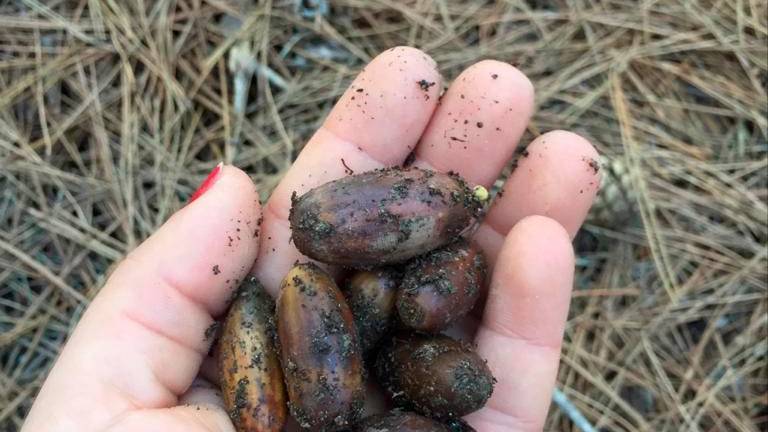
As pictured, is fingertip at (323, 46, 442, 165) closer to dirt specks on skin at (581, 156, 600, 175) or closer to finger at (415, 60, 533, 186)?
finger at (415, 60, 533, 186)

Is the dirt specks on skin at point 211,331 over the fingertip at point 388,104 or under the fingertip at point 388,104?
under

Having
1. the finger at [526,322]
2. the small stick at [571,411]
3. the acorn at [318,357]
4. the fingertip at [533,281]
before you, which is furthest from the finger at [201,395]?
the small stick at [571,411]

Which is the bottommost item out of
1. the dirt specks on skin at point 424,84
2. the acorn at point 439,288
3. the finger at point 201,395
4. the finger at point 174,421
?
the finger at point 201,395

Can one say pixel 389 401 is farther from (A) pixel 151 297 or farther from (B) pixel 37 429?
(B) pixel 37 429

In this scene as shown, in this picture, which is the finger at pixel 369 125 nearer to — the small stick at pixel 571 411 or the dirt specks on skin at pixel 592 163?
the dirt specks on skin at pixel 592 163

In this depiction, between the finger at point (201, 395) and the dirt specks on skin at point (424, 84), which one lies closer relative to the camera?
the finger at point (201, 395)

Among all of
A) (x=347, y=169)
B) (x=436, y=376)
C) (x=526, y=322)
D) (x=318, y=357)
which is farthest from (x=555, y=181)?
(x=318, y=357)

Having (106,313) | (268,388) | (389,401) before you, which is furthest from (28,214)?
(389,401)
